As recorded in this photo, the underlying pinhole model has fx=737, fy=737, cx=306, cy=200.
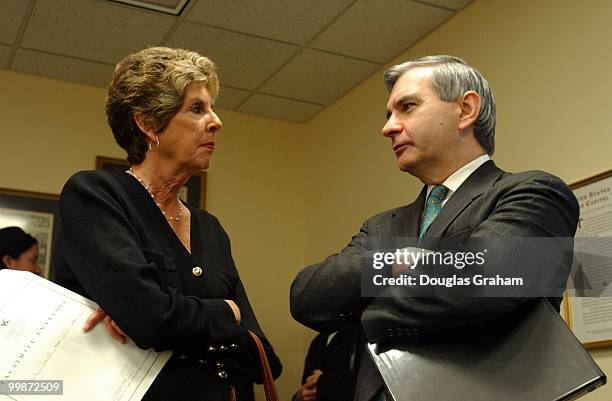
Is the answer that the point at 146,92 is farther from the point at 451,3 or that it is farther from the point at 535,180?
the point at 451,3

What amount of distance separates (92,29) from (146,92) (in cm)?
222

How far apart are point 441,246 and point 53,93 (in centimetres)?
339

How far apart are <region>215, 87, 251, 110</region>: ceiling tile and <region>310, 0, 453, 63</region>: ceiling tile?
73 cm

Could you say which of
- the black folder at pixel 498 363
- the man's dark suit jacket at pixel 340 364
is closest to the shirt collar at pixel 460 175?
the black folder at pixel 498 363

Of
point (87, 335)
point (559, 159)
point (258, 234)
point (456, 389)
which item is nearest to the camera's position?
point (456, 389)

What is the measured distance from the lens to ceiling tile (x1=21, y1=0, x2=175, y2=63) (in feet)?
11.5

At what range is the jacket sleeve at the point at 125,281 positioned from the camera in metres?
1.33

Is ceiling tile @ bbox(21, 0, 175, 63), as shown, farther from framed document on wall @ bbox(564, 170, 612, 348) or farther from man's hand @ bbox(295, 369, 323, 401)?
framed document on wall @ bbox(564, 170, 612, 348)

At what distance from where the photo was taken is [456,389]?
1.21m

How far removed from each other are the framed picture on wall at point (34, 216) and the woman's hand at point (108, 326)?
271 cm

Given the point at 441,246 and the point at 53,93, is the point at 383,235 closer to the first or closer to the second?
the point at 441,246

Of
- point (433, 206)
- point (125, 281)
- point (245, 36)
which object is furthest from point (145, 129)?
point (245, 36)

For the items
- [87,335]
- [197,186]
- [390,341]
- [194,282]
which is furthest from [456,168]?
[197,186]

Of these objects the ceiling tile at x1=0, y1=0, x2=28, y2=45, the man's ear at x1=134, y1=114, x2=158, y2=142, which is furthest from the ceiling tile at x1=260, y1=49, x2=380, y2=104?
the man's ear at x1=134, y1=114, x2=158, y2=142
